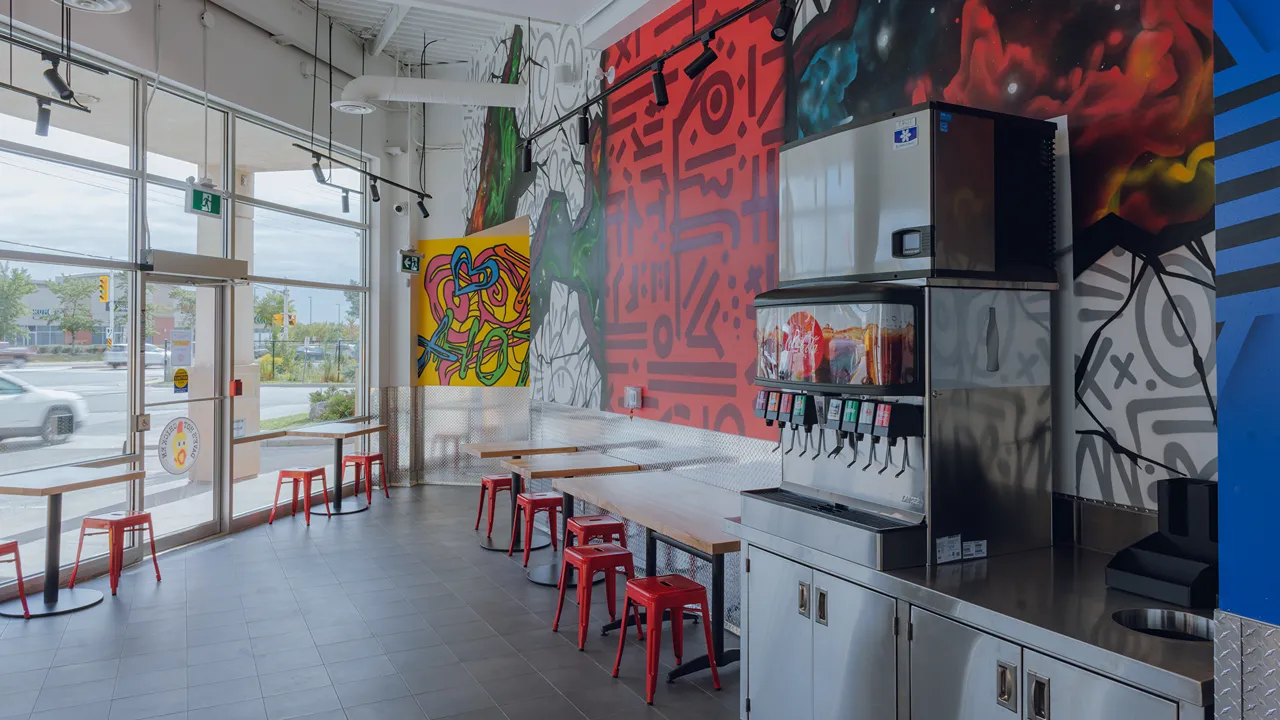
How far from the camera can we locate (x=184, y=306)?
7.00m

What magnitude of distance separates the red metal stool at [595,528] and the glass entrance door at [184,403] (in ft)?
12.4

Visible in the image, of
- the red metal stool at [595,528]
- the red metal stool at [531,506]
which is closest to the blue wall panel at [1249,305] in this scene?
the red metal stool at [595,528]

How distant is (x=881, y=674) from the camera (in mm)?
2631

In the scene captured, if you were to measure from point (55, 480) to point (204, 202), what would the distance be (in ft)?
8.36

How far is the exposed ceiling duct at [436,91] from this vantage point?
7.46 metres

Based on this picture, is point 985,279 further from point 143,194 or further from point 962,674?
point 143,194

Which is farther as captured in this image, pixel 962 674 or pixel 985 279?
pixel 985 279

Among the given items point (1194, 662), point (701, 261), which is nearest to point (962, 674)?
point (1194, 662)

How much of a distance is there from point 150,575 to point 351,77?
5737 mm

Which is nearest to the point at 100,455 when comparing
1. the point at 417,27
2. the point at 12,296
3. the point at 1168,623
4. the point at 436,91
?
the point at 12,296

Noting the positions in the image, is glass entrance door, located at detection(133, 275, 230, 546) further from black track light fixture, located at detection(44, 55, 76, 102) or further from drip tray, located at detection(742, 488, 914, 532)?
drip tray, located at detection(742, 488, 914, 532)

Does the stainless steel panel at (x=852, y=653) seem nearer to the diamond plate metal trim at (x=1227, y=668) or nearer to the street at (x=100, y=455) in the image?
the diamond plate metal trim at (x=1227, y=668)

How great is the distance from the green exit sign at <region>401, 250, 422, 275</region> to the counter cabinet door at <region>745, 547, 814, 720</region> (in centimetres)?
714

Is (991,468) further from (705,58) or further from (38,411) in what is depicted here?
(38,411)
